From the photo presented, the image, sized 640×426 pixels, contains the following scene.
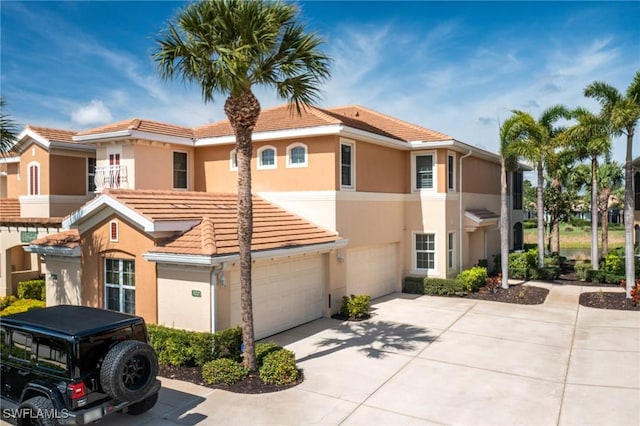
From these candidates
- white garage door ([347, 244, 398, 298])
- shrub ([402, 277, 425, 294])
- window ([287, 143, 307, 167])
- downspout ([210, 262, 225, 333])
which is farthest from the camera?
shrub ([402, 277, 425, 294])

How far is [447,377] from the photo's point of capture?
10.4 meters

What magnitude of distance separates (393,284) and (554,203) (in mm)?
15133

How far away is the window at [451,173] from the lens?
20.9 metres

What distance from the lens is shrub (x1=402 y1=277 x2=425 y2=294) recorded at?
20.3 m

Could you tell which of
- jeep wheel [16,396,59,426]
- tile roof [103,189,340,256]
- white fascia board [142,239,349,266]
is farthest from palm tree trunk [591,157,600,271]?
jeep wheel [16,396,59,426]

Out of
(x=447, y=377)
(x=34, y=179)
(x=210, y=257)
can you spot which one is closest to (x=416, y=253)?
(x=447, y=377)

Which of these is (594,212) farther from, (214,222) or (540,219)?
(214,222)

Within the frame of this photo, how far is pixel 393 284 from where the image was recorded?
20.7m

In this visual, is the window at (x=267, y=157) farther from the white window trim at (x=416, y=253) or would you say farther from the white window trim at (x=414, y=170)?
the white window trim at (x=416, y=253)

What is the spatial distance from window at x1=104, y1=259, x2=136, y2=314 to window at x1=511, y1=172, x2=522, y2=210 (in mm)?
25669

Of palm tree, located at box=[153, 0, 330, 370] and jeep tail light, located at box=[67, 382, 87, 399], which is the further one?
palm tree, located at box=[153, 0, 330, 370]

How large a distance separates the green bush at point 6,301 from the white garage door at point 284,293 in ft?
37.9

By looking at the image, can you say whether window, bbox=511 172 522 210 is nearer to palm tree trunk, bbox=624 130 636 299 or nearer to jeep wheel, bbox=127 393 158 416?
palm tree trunk, bbox=624 130 636 299

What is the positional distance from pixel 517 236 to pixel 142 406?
96.5 ft
